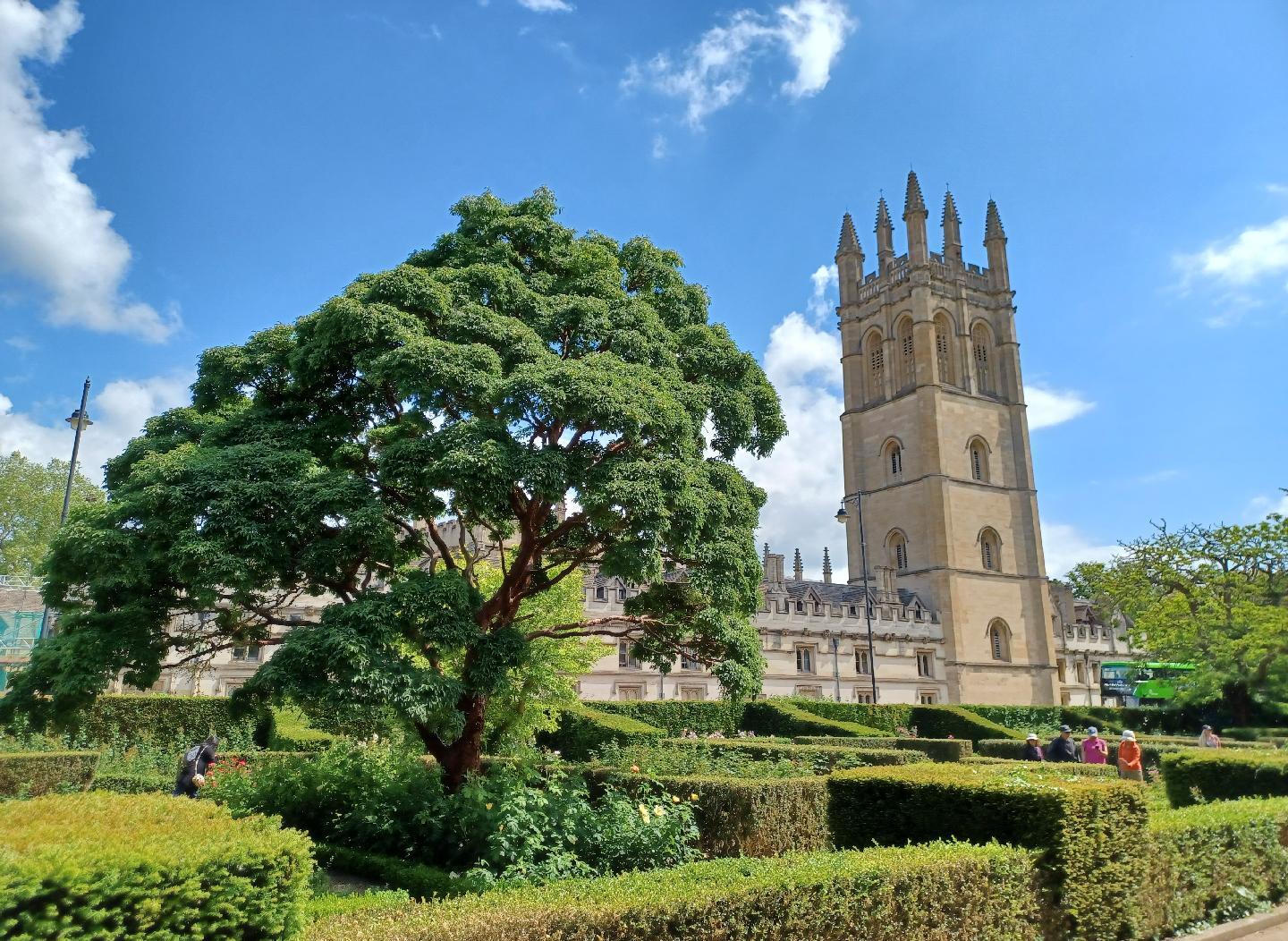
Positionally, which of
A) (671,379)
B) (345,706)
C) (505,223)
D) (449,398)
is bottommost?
(345,706)

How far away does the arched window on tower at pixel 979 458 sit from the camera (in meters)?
59.3

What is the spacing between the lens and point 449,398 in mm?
11297

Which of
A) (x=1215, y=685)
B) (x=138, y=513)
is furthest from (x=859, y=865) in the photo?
(x=1215, y=685)

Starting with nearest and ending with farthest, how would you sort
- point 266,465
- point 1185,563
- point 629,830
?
point 629,830
point 266,465
point 1185,563

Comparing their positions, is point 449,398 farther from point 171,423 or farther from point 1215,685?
point 1215,685

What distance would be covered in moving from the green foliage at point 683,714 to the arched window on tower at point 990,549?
30320mm

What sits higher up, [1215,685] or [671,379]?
[671,379]

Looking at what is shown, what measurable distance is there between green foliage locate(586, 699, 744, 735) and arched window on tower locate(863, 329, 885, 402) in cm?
3520

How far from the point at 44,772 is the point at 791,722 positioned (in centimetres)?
2317

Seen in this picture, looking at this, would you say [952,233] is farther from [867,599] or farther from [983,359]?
[867,599]

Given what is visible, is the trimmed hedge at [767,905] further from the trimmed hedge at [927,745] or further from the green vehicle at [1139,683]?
the green vehicle at [1139,683]

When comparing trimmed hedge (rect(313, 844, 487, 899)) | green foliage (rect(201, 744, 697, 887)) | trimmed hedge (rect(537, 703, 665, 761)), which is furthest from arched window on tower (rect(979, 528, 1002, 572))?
trimmed hedge (rect(313, 844, 487, 899))

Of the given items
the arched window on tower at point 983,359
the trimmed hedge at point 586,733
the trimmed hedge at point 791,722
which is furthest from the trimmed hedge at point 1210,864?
the arched window on tower at point 983,359

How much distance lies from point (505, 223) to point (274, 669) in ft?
24.9
